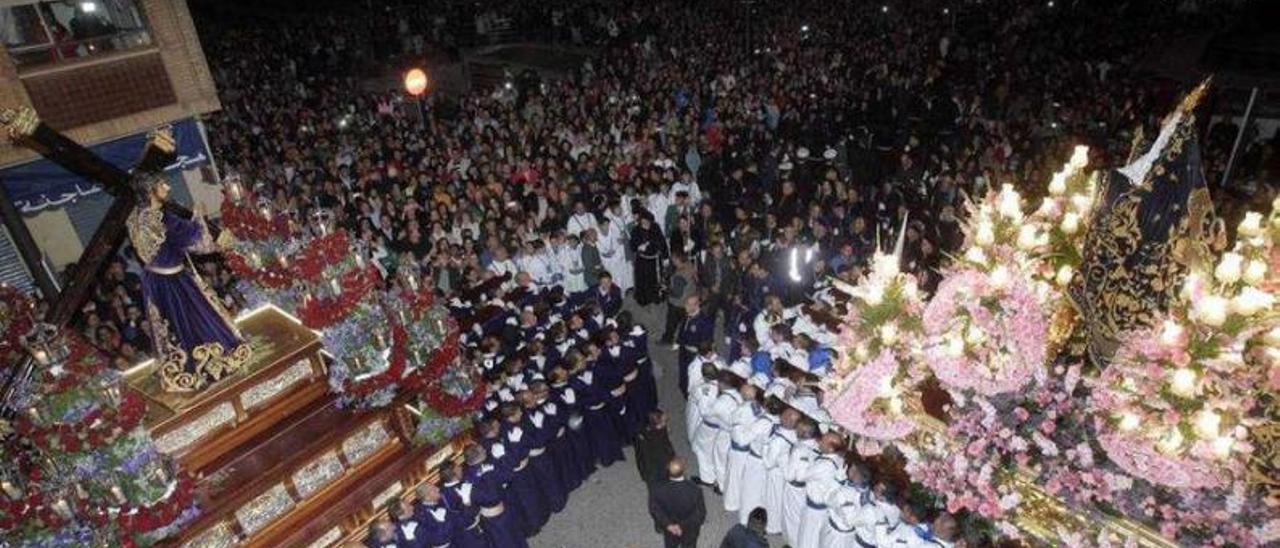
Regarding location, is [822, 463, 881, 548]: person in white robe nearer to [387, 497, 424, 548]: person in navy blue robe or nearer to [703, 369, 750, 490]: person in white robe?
[703, 369, 750, 490]: person in white robe

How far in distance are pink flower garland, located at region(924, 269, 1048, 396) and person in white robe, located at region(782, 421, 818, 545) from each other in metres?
2.43

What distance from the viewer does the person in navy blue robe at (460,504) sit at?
868 centimetres

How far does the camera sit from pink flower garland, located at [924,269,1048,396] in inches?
245

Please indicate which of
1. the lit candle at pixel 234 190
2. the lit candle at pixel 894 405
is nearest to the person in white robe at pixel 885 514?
the lit candle at pixel 894 405

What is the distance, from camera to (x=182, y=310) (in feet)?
28.4

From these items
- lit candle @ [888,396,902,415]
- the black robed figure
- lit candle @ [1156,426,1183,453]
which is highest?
the black robed figure

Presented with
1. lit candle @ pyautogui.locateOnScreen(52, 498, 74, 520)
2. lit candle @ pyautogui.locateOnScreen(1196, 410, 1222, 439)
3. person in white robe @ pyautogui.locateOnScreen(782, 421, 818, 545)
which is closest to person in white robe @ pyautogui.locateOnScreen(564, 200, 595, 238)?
person in white robe @ pyautogui.locateOnScreen(782, 421, 818, 545)

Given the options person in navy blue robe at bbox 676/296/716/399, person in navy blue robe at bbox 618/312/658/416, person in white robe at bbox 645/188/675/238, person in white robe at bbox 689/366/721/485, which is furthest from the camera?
person in white robe at bbox 645/188/675/238

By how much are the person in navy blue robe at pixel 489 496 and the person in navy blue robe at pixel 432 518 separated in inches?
15.2

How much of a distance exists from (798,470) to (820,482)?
A: 1.07 ft

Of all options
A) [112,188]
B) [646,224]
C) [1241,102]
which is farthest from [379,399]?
[1241,102]

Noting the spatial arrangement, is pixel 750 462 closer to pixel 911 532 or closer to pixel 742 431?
pixel 742 431

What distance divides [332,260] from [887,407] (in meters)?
6.41

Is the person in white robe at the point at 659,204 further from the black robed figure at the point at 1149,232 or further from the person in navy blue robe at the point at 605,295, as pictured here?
the black robed figure at the point at 1149,232
